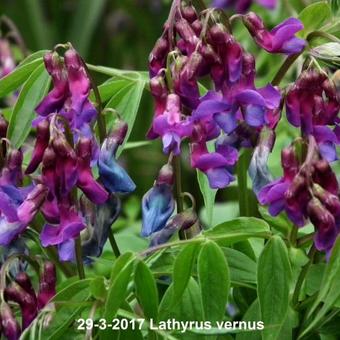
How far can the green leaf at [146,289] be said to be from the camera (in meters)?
1.02

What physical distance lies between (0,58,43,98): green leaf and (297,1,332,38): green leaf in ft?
1.15

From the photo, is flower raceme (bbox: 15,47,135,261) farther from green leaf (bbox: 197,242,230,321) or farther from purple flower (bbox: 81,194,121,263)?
green leaf (bbox: 197,242,230,321)

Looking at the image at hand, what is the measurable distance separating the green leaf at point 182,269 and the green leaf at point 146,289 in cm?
2

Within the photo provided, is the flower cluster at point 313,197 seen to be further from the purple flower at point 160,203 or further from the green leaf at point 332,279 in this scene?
the purple flower at point 160,203

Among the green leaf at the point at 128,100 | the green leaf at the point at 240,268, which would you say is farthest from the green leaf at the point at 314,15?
the green leaf at the point at 240,268

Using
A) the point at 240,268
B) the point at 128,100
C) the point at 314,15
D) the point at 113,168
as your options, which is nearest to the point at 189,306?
the point at 240,268

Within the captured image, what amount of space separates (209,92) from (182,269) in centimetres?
22

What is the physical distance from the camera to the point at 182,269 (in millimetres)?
1025

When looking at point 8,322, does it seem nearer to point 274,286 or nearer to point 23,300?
point 23,300

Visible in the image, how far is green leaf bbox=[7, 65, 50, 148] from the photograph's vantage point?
1217 millimetres

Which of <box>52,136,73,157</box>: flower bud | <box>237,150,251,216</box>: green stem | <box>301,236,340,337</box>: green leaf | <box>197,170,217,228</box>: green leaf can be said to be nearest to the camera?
<box>301,236,340,337</box>: green leaf

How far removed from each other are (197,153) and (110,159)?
103 millimetres

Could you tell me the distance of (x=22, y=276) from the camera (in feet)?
3.87

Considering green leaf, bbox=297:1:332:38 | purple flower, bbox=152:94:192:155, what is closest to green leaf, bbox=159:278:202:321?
purple flower, bbox=152:94:192:155
